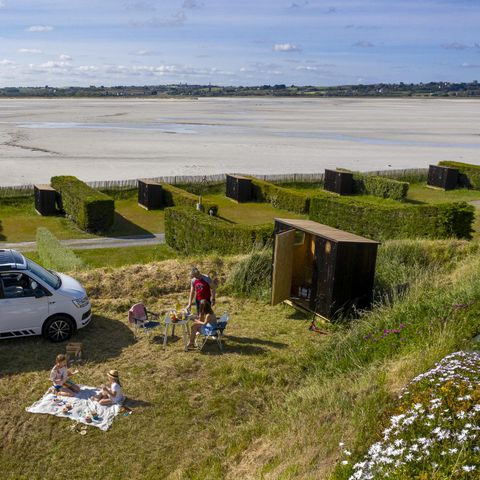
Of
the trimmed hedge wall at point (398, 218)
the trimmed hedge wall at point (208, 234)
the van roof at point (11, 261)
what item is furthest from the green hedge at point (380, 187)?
the van roof at point (11, 261)

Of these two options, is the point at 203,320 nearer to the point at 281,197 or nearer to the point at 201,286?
the point at 201,286

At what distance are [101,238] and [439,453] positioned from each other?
25619 mm

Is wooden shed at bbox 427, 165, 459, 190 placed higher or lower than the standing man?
lower

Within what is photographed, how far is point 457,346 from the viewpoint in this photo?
9.27m

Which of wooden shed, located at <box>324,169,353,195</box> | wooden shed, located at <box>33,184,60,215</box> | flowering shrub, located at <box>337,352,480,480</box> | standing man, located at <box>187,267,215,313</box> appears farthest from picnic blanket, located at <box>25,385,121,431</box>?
wooden shed, located at <box>324,169,353,195</box>

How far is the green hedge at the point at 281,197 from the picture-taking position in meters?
36.0

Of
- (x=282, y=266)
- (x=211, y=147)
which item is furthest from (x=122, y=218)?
(x=211, y=147)

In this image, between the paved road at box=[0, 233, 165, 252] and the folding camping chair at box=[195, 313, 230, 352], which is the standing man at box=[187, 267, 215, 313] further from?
the paved road at box=[0, 233, 165, 252]

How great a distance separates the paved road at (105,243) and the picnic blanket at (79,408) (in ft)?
58.9

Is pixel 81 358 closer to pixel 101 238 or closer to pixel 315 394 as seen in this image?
pixel 315 394

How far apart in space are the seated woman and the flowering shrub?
522 centimetres

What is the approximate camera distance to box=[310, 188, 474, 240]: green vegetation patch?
83.3 ft

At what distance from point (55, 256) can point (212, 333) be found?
11.5 meters

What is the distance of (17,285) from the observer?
40.6 feet
